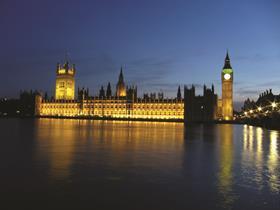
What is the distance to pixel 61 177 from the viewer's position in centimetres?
1106

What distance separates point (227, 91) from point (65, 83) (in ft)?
210

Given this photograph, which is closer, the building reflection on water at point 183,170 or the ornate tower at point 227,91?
the building reflection on water at point 183,170

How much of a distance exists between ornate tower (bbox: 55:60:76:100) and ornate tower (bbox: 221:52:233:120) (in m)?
60.1

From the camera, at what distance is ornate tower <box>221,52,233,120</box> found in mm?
108662

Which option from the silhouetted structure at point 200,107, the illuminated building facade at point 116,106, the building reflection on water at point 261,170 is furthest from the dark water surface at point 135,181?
the illuminated building facade at point 116,106

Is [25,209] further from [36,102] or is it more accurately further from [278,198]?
[36,102]

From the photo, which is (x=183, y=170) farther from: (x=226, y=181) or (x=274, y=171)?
(x=274, y=171)

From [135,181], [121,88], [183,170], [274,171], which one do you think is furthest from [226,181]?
[121,88]

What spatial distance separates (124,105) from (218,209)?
110948mm

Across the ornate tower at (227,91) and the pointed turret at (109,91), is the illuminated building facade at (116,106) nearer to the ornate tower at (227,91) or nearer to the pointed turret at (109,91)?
the pointed turret at (109,91)

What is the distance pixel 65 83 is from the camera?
14388 cm

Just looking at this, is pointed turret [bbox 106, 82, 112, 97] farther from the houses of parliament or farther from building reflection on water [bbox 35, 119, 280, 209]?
building reflection on water [bbox 35, 119, 280, 209]

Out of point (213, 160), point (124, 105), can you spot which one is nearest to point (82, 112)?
point (124, 105)

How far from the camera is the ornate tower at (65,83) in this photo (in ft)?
470
